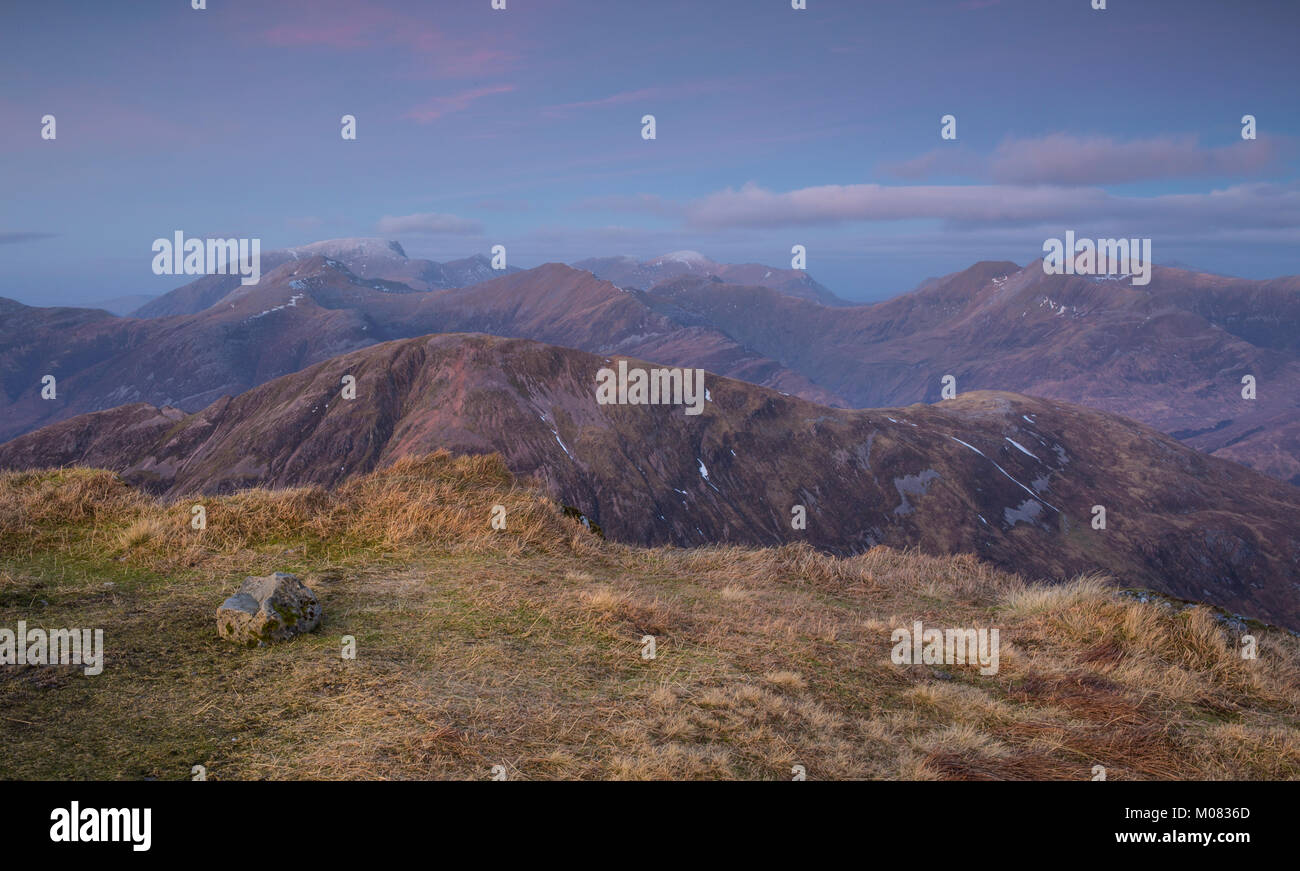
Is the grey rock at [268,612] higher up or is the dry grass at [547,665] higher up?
the grey rock at [268,612]

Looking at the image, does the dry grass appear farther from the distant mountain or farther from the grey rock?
the distant mountain

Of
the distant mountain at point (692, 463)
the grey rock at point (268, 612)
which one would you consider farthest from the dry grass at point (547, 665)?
the distant mountain at point (692, 463)

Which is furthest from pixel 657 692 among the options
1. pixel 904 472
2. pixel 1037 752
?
pixel 904 472

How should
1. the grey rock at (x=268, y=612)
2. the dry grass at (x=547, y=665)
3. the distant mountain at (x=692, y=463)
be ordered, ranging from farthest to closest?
1. the distant mountain at (x=692, y=463)
2. the grey rock at (x=268, y=612)
3. the dry grass at (x=547, y=665)

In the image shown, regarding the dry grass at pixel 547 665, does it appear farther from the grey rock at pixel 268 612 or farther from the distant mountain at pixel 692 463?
the distant mountain at pixel 692 463

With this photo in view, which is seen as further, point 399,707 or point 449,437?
point 449,437
